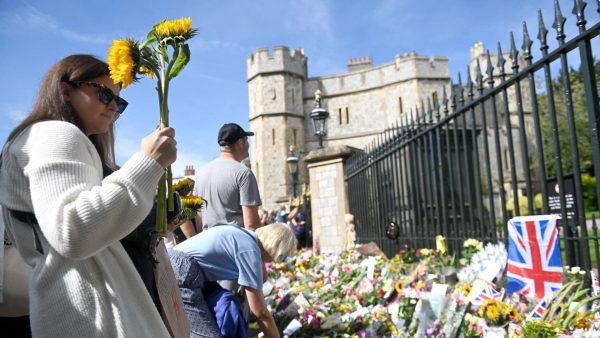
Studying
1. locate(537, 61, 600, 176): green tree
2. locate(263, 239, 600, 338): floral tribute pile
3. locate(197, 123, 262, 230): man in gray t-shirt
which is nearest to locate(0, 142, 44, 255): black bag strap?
locate(263, 239, 600, 338): floral tribute pile

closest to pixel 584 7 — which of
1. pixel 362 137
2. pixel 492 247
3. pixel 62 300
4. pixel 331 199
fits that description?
pixel 492 247

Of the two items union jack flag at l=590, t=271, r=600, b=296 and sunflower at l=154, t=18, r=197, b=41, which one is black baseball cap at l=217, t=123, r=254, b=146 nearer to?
sunflower at l=154, t=18, r=197, b=41

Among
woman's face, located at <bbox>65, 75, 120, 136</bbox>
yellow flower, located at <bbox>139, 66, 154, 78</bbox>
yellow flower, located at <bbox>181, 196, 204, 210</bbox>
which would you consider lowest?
yellow flower, located at <bbox>181, 196, 204, 210</bbox>

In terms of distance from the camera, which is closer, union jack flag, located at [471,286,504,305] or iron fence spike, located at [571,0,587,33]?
iron fence spike, located at [571,0,587,33]

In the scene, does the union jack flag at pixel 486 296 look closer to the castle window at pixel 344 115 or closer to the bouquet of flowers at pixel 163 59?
the bouquet of flowers at pixel 163 59

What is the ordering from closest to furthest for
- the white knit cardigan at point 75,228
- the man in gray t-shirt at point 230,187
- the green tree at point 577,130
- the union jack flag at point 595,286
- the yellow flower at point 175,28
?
the white knit cardigan at point 75,228
the yellow flower at point 175,28
the union jack flag at point 595,286
the man in gray t-shirt at point 230,187
the green tree at point 577,130

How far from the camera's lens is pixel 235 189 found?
3.42 m

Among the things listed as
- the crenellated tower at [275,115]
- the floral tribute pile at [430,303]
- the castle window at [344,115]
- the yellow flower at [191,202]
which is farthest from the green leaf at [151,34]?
the castle window at [344,115]

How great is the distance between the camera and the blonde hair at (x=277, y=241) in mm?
2869

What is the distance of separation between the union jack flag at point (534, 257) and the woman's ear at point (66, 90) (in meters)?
2.66

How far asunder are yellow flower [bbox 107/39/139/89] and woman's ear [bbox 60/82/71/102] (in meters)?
0.17

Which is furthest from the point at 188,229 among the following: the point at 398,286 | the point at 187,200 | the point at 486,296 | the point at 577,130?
the point at 577,130

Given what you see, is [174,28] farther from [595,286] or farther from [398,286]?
[398,286]

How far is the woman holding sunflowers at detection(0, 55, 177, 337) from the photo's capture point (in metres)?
1.21
